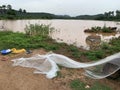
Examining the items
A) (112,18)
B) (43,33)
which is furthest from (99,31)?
(112,18)

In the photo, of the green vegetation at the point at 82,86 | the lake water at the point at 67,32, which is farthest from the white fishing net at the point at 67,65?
the lake water at the point at 67,32

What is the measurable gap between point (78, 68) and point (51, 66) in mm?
545

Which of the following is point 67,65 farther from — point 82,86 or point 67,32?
point 67,32

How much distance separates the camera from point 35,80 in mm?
4926

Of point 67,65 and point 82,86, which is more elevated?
point 67,65

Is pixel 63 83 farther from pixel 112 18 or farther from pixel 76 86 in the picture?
pixel 112 18

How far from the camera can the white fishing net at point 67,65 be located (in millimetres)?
4938

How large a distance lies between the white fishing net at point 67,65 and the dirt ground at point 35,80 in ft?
0.41

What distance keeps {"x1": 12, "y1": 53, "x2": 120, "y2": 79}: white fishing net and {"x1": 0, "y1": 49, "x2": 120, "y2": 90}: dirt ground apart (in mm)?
125

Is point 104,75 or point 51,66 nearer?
point 104,75

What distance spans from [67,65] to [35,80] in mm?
965

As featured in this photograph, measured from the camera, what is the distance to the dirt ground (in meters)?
4.68

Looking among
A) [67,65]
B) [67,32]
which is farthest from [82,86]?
[67,32]

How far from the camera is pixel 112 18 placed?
46750mm
